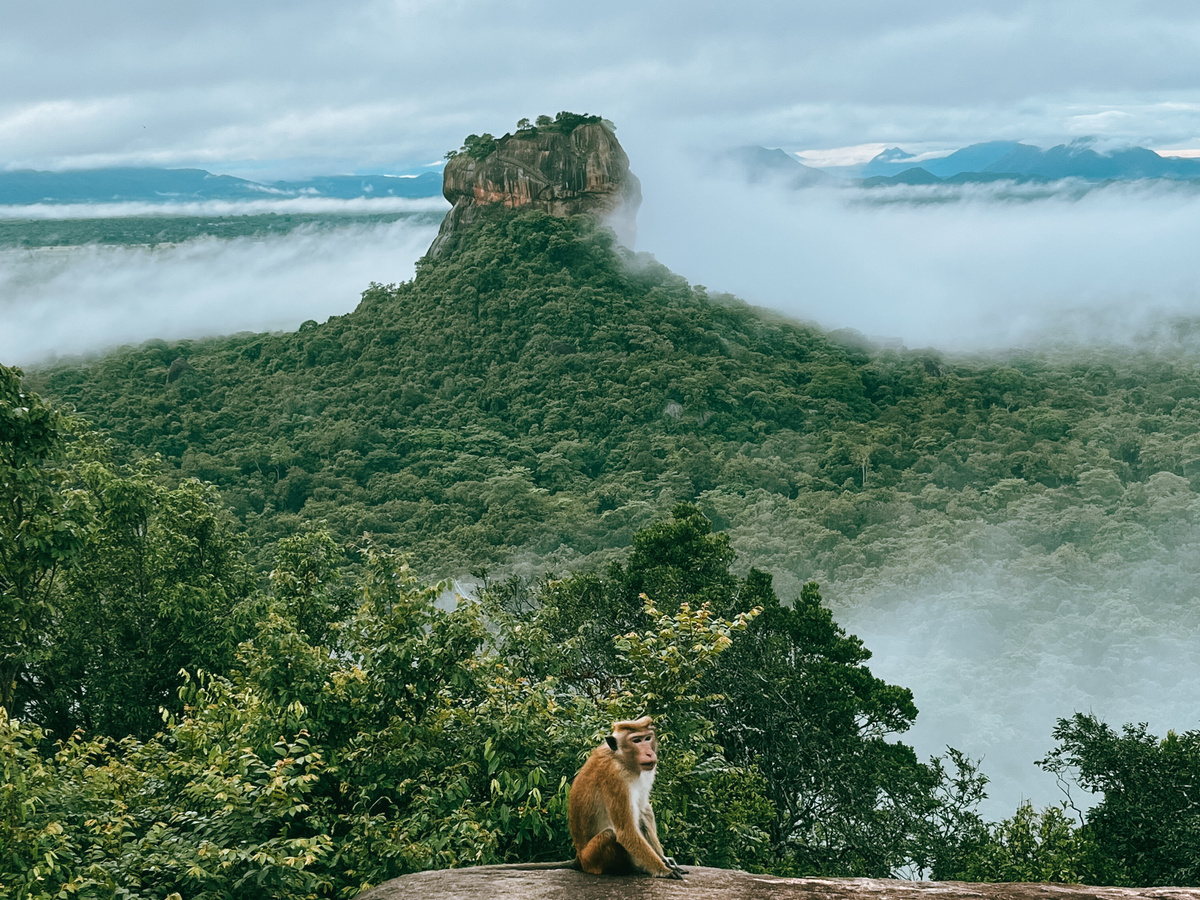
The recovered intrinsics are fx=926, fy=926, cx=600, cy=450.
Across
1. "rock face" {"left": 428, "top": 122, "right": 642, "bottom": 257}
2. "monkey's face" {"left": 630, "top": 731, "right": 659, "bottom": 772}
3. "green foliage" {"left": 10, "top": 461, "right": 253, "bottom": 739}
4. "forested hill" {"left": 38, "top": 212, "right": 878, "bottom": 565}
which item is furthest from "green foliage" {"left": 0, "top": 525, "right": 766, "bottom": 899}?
"rock face" {"left": 428, "top": 122, "right": 642, "bottom": 257}

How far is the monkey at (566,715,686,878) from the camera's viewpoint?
623cm

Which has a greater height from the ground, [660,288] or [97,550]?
[660,288]

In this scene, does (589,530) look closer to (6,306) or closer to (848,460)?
(848,460)

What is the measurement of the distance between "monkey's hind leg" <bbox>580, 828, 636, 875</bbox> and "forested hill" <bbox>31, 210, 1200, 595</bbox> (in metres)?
46.8

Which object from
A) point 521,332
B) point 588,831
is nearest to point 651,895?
point 588,831

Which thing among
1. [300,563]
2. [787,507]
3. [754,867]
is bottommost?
[787,507]

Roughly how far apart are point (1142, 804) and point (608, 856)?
16227 millimetres

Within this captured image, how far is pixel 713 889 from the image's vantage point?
A: 5.71 m

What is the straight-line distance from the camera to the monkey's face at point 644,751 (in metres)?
6.35

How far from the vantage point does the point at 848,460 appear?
74.1m

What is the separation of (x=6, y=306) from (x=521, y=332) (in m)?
135

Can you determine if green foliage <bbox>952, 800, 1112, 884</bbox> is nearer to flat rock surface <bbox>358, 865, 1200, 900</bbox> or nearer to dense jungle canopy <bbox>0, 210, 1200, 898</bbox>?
dense jungle canopy <bbox>0, 210, 1200, 898</bbox>

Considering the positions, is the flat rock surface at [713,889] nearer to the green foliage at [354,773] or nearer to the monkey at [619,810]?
the monkey at [619,810]

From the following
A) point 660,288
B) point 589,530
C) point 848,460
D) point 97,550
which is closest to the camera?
point 97,550
